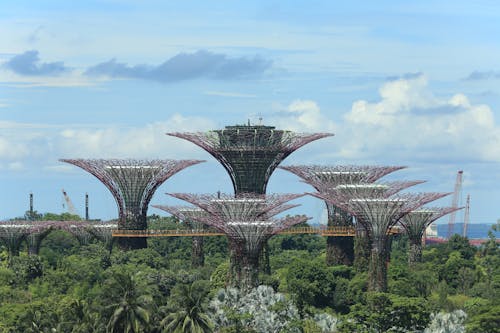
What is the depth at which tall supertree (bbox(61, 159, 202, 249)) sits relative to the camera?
174625 mm

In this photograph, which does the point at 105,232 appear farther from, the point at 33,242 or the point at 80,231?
the point at 33,242

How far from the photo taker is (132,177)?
17500cm

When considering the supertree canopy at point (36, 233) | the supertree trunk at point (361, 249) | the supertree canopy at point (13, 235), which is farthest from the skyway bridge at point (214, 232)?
the supertree canopy at point (13, 235)

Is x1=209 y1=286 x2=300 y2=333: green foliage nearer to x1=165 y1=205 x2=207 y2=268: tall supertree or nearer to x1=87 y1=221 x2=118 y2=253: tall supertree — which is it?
x1=165 y1=205 x2=207 y2=268: tall supertree

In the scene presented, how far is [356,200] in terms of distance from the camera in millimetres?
143000

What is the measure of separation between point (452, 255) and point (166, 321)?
96848 mm

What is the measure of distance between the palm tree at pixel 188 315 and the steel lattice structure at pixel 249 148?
56.7 metres

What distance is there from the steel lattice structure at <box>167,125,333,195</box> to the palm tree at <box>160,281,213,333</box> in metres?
56.7

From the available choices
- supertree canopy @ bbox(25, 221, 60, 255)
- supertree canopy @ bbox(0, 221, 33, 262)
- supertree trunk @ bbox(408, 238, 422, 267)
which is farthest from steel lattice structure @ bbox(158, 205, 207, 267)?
supertree trunk @ bbox(408, 238, 422, 267)

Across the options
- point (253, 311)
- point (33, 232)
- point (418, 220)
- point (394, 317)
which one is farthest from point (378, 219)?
point (33, 232)

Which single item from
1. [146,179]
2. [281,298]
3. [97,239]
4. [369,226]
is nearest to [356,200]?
[369,226]

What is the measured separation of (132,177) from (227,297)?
4590cm

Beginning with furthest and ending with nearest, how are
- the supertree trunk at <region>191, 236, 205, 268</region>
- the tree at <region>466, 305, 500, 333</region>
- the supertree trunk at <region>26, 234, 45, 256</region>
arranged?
the supertree trunk at <region>26, 234, 45, 256</region>
the supertree trunk at <region>191, 236, 205, 268</region>
the tree at <region>466, 305, 500, 333</region>

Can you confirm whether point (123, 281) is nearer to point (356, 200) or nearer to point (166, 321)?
point (166, 321)
